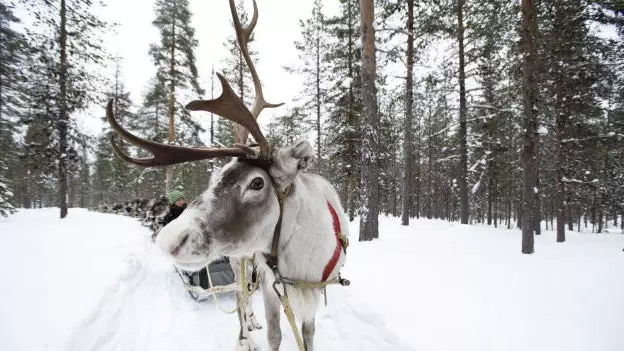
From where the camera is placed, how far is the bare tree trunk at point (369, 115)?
850 centimetres

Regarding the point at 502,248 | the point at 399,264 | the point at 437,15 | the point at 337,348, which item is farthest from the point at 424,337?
the point at 437,15

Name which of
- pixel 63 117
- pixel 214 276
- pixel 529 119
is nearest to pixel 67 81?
pixel 63 117

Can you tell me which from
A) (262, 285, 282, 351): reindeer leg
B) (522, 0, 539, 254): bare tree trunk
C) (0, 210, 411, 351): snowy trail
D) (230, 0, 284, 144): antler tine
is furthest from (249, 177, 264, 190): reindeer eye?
(522, 0, 539, 254): bare tree trunk

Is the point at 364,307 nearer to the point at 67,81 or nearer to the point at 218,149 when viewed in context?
the point at 218,149

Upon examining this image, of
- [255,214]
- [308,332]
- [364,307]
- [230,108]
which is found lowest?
[364,307]

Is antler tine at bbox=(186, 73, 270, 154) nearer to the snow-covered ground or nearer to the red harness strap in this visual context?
the red harness strap

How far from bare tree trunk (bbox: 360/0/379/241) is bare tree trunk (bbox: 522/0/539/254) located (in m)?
3.97

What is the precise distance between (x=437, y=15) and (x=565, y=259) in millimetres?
9926

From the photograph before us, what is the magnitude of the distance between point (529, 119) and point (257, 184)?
28.5 ft

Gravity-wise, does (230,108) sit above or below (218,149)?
above

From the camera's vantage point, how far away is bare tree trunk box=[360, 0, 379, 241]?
8.50 metres

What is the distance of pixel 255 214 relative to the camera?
1.91 m

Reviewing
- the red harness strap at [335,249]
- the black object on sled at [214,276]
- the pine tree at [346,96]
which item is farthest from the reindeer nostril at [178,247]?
the pine tree at [346,96]

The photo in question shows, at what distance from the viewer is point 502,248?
8844 mm
